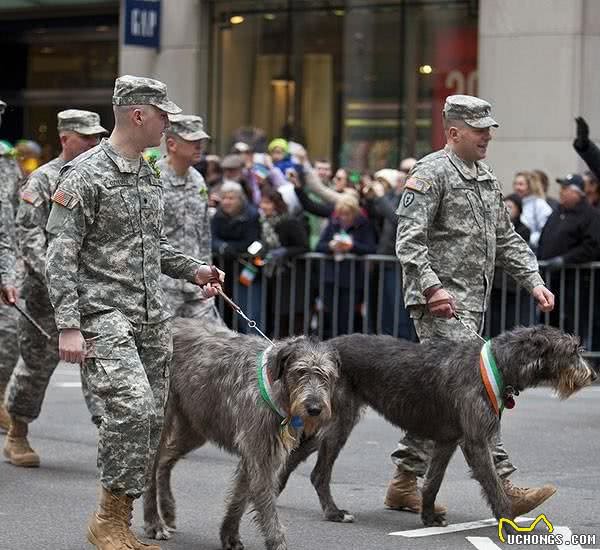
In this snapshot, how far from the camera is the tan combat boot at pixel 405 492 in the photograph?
820 cm

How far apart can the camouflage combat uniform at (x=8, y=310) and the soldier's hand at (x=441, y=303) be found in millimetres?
3267

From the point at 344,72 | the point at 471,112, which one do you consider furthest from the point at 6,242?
the point at 344,72

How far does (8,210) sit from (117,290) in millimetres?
3390

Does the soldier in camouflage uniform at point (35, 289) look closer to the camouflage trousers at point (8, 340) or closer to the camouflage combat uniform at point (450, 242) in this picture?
the camouflage trousers at point (8, 340)

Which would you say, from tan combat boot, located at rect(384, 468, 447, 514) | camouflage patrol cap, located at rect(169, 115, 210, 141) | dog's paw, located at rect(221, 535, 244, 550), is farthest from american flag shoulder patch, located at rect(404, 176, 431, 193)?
dog's paw, located at rect(221, 535, 244, 550)

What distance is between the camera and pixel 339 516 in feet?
25.9

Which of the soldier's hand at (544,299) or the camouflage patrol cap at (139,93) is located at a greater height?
the camouflage patrol cap at (139,93)

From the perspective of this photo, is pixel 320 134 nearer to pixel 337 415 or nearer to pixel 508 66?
pixel 508 66

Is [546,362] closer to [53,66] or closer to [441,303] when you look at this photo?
[441,303]

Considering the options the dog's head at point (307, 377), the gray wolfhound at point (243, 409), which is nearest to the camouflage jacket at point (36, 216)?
the gray wolfhound at point (243, 409)

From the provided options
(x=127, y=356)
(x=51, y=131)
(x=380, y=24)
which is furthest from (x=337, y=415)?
(x=51, y=131)

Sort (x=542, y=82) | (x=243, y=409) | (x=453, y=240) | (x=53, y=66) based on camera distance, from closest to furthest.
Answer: (x=243, y=409) → (x=453, y=240) → (x=542, y=82) → (x=53, y=66)

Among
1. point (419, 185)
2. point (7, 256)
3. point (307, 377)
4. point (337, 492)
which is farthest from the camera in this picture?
point (7, 256)

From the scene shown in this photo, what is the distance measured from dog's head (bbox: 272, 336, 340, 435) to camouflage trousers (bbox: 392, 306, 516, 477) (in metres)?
1.48
